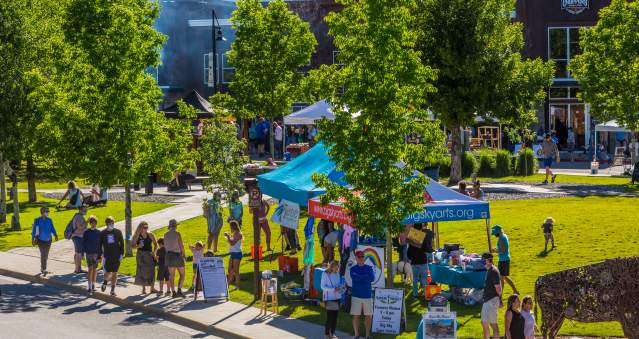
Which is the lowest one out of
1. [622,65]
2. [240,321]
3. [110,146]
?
[240,321]

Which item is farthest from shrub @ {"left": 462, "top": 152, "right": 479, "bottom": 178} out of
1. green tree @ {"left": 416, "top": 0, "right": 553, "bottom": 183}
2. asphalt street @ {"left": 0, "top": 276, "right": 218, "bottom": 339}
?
asphalt street @ {"left": 0, "top": 276, "right": 218, "bottom": 339}

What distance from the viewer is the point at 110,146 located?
3181cm

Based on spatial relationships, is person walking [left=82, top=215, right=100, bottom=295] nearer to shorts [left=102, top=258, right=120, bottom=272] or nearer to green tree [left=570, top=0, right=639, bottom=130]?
shorts [left=102, top=258, right=120, bottom=272]

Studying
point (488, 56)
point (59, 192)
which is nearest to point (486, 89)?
point (488, 56)

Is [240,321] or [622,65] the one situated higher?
[622,65]

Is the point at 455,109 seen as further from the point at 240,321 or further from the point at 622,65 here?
the point at 240,321

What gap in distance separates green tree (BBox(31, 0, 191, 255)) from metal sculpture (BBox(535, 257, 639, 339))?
51.6ft

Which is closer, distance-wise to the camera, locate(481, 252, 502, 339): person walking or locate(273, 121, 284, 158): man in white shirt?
locate(481, 252, 502, 339): person walking

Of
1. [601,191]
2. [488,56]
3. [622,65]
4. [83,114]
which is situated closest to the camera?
[83,114]

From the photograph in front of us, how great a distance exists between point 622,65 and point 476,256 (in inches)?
981

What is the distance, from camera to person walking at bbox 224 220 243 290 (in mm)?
26625

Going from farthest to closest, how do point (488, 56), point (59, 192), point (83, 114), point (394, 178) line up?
point (59, 192), point (488, 56), point (83, 114), point (394, 178)

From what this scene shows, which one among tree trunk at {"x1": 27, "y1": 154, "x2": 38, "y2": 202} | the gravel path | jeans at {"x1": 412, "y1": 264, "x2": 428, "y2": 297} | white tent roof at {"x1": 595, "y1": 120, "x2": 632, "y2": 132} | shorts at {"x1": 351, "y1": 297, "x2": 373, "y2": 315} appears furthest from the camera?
white tent roof at {"x1": 595, "y1": 120, "x2": 632, "y2": 132}

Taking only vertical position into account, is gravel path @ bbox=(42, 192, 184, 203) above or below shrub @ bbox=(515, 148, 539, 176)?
below
